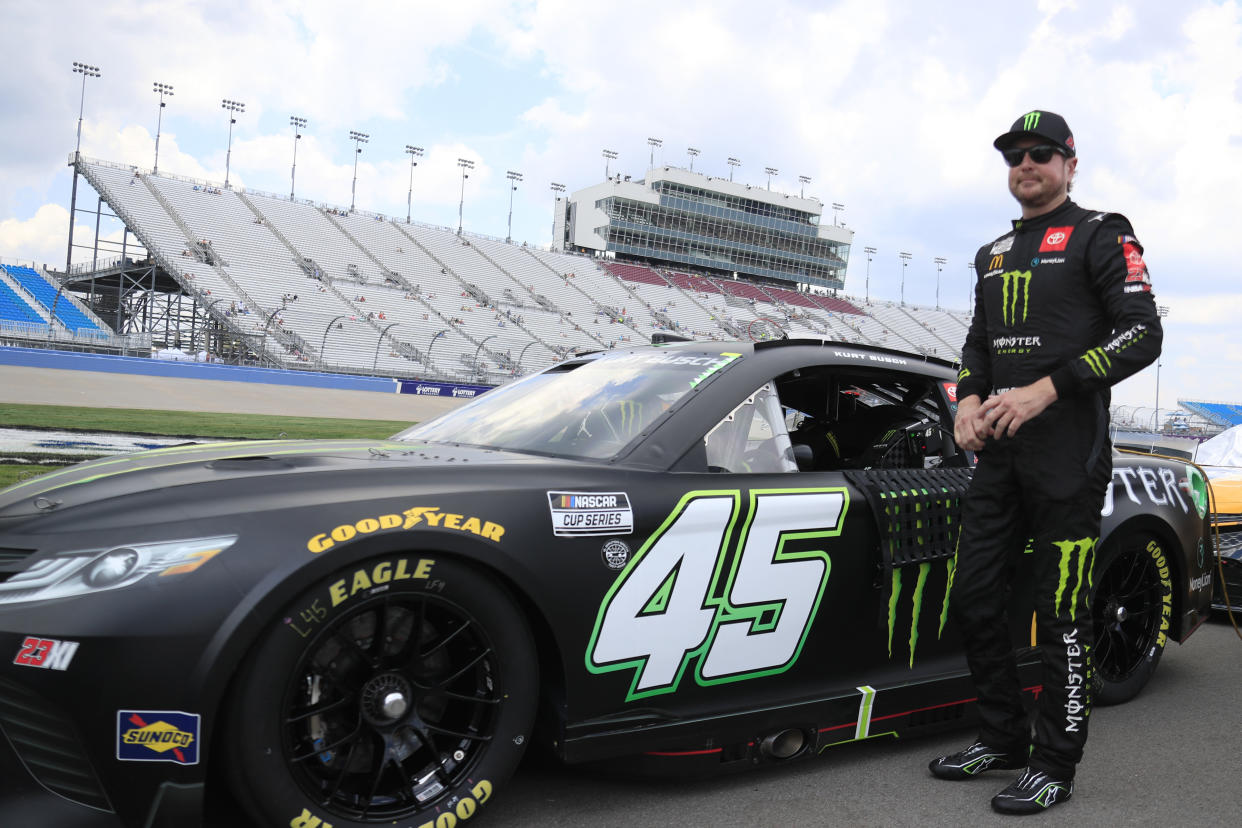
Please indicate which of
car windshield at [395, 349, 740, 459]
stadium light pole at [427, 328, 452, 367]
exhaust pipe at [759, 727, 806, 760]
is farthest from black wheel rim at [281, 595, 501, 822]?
stadium light pole at [427, 328, 452, 367]

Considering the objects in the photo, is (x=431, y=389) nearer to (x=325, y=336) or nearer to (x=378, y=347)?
(x=378, y=347)

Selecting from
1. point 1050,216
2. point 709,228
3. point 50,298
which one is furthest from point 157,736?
point 709,228

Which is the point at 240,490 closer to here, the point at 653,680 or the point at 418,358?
the point at 653,680

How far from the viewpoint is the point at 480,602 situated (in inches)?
88.1

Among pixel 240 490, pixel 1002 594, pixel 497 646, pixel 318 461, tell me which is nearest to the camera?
Answer: pixel 240 490

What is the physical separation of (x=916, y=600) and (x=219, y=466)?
2119 mm

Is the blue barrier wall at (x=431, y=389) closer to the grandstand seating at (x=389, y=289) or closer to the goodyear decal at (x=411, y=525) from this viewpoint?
the grandstand seating at (x=389, y=289)

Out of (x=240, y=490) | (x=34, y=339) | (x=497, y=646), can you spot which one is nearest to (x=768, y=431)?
(x=497, y=646)

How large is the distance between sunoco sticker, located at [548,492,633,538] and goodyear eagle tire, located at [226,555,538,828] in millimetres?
234

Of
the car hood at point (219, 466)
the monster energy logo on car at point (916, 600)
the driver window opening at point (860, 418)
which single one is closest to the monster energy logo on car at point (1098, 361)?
the monster energy logo on car at point (916, 600)

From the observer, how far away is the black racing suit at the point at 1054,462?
2689 mm

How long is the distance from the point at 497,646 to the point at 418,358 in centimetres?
4006

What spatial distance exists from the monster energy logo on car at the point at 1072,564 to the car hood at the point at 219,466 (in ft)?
4.96

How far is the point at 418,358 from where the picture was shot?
4131 centimetres
